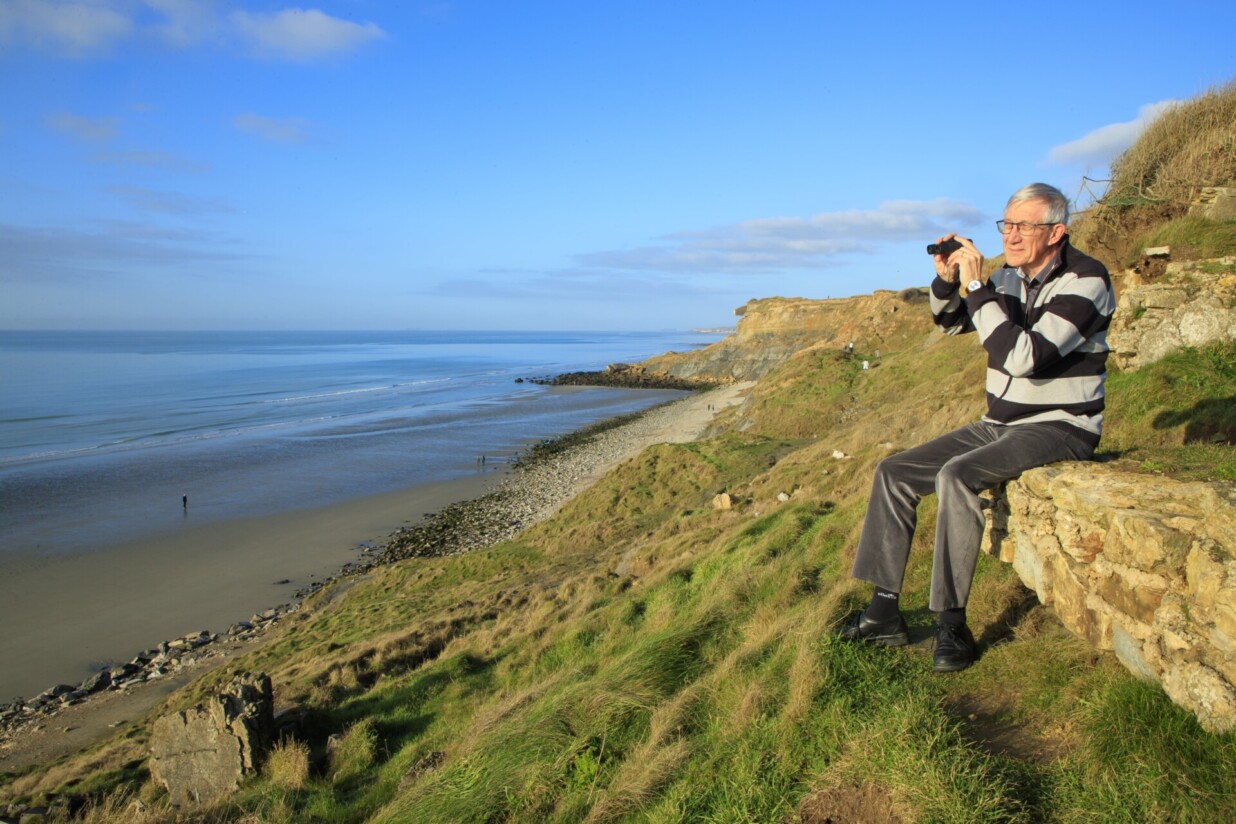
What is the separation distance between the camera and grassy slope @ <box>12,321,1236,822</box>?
2.77 meters

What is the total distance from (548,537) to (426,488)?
11.0m

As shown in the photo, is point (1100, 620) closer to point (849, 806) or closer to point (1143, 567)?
point (1143, 567)

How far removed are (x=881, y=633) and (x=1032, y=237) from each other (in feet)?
7.79

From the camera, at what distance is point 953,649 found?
3.75 meters

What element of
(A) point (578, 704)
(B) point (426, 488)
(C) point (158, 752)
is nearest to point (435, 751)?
(A) point (578, 704)

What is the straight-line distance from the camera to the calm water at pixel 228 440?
2498cm

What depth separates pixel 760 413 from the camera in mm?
30234

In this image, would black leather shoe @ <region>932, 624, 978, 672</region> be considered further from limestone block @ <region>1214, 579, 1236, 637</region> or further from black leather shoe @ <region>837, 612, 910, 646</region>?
limestone block @ <region>1214, 579, 1236, 637</region>

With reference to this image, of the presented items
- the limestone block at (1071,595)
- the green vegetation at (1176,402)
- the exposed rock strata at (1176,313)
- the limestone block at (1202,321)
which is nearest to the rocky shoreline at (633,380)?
the exposed rock strata at (1176,313)

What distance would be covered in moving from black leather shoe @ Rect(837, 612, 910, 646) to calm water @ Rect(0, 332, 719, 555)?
23861 millimetres

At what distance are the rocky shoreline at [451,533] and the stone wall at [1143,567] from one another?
14.4 metres

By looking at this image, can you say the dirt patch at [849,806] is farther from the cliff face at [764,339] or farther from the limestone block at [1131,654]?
the cliff face at [764,339]

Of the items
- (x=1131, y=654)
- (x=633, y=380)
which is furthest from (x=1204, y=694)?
(x=633, y=380)

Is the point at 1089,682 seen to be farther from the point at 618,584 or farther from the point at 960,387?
the point at 960,387
